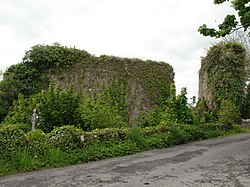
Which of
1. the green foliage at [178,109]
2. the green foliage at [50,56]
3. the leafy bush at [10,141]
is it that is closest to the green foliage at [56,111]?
the leafy bush at [10,141]

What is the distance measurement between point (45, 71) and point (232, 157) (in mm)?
12334

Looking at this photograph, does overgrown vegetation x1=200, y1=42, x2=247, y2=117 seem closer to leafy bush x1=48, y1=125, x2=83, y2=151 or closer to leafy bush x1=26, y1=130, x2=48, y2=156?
leafy bush x1=48, y1=125, x2=83, y2=151

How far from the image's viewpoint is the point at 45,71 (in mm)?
17812

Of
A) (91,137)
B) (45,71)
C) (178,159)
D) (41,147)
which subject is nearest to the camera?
(41,147)

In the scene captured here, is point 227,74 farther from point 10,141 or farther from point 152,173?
point 10,141

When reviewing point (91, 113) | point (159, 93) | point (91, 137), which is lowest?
point (91, 137)

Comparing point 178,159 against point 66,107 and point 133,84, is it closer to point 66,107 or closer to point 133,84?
point 66,107

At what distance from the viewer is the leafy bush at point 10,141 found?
7.54m

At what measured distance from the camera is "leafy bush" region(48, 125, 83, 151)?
8.48m

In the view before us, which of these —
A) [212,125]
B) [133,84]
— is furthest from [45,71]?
→ [212,125]

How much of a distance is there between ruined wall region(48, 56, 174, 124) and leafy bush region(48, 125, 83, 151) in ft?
29.8

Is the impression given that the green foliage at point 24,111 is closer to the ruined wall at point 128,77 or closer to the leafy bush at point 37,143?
the leafy bush at point 37,143

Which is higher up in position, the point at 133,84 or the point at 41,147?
the point at 133,84

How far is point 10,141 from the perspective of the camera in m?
7.71
